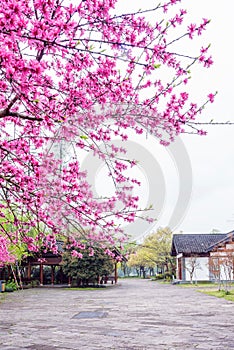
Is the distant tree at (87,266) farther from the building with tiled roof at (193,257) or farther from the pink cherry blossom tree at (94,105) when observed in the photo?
the pink cherry blossom tree at (94,105)

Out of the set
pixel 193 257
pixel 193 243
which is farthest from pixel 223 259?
pixel 193 243

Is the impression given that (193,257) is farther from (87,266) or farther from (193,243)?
(87,266)

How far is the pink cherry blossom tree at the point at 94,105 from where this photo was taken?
360 cm

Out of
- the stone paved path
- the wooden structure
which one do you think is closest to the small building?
the wooden structure

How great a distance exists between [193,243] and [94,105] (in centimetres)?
3142

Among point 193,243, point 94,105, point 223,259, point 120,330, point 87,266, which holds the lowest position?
point 120,330

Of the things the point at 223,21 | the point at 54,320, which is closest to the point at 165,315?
the point at 54,320

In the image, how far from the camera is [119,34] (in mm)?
3955

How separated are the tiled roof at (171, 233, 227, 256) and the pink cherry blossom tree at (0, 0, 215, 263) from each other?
28.0 meters

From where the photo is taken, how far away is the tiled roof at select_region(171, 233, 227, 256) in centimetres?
3244

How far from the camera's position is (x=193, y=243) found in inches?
1347

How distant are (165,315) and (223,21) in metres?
7.79

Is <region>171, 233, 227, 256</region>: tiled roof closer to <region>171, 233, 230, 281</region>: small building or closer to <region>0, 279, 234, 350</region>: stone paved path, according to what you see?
<region>171, 233, 230, 281</region>: small building

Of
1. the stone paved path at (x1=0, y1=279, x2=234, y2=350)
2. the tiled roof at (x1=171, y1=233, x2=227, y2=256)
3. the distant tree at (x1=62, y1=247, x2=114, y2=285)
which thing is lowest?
the stone paved path at (x1=0, y1=279, x2=234, y2=350)
